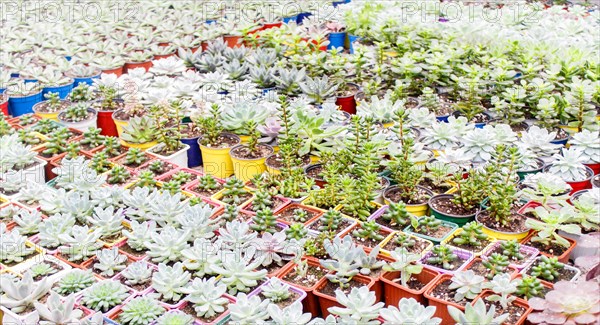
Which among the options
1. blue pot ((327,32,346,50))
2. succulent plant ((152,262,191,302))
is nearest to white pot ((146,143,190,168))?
succulent plant ((152,262,191,302))

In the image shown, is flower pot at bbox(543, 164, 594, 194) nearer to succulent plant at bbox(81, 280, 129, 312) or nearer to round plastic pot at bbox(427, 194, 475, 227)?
round plastic pot at bbox(427, 194, 475, 227)

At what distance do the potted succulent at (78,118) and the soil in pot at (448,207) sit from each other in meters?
2.59

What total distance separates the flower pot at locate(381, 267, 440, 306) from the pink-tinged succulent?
572 millimetres

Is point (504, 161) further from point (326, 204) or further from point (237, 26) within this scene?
point (237, 26)

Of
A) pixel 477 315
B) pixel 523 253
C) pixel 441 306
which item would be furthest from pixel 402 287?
pixel 523 253

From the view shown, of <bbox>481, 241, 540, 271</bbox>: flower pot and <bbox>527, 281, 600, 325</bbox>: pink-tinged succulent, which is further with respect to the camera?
<bbox>481, 241, 540, 271</bbox>: flower pot

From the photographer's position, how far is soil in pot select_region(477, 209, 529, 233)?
3648 mm

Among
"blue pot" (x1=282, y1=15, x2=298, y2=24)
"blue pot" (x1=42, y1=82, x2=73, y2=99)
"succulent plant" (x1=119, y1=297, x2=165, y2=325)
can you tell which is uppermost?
"blue pot" (x1=282, y1=15, x2=298, y2=24)

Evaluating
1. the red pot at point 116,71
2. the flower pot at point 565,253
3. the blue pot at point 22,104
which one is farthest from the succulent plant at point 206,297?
the red pot at point 116,71

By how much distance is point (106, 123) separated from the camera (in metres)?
5.26

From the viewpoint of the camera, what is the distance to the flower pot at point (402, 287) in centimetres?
318

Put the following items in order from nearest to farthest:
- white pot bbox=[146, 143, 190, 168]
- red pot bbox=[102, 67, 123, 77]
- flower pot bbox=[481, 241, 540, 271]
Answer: flower pot bbox=[481, 241, 540, 271] < white pot bbox=[146, 143, 190, 168] < red pot bbox=[102, 67, 123, 77]

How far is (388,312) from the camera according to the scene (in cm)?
284

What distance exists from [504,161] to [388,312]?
1495 mm
